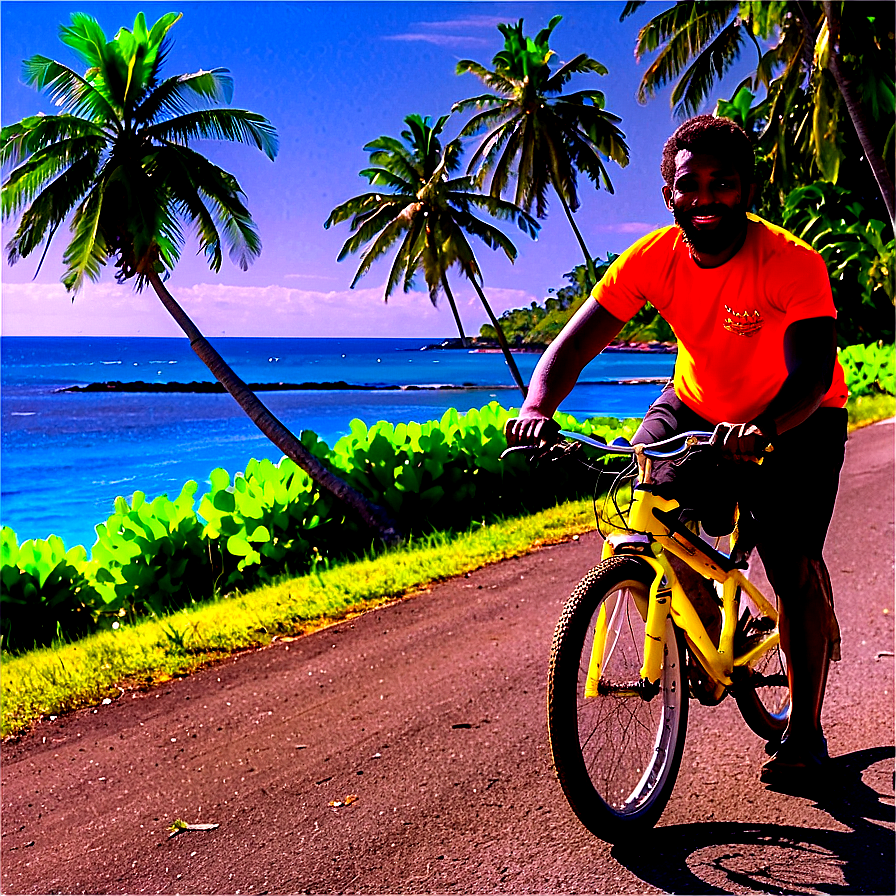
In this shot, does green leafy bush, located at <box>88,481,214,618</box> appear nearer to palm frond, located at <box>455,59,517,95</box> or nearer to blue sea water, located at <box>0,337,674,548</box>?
blue sea water, located at <box>0,337,674,548</box>

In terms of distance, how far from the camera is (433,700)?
4.37 m

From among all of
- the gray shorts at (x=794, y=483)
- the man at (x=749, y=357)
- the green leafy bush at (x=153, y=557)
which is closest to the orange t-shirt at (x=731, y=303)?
the man at (x=749, y=357)

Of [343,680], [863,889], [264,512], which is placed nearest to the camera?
[863,889]

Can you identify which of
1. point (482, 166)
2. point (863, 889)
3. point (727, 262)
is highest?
point (482, 166)

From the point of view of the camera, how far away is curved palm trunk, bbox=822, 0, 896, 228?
44.0 ft

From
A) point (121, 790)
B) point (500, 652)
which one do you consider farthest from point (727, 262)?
point (121, 790)

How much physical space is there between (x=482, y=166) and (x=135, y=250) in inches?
665

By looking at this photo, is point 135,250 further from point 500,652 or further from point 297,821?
point 297,821

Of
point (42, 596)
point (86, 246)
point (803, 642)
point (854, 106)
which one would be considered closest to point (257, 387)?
point (86, 246)

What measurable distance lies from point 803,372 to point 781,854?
1.39 metres

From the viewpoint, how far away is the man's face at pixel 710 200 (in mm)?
2811

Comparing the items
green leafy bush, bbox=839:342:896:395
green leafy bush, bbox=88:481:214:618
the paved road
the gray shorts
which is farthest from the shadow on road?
green leafy bush, bbox=839:342:896:395

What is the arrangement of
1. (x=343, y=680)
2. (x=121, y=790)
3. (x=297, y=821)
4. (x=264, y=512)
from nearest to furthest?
1. (x=297, y=821)
2. (x=121, y=790)
3. (x=343, y=680)
4. (x=264, y=512)

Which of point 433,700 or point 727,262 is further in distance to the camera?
point 433,700
